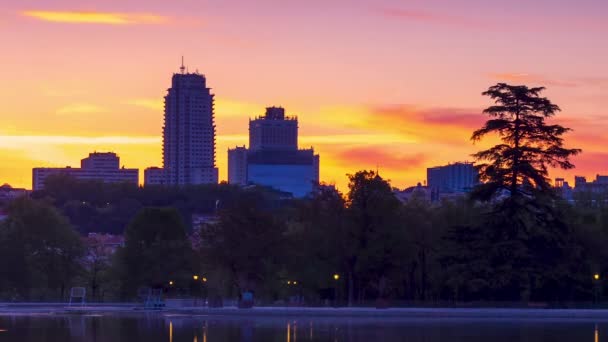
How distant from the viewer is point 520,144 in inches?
3305

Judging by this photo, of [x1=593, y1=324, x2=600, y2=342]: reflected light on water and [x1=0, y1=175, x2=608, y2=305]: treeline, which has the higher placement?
[x1=0, y1=175, x2=608, y2=305]: treeline

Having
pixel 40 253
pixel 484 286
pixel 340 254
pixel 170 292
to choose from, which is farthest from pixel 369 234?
pixel 40 253

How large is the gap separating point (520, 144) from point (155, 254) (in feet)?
83.3

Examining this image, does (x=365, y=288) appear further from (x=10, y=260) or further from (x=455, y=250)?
(x=10, y=260)

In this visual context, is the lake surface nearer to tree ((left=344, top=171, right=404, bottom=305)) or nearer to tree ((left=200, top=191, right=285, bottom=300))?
tree ((left=344, top=171, right=404, bottom=305))

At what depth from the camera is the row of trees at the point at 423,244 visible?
264 feet

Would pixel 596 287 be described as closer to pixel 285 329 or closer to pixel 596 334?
pixel 596 334

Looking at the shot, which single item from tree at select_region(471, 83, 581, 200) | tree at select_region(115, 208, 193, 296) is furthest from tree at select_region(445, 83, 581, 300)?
tree at select_region(115, 208, 193, 296)

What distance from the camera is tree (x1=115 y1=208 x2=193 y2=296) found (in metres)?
92.4

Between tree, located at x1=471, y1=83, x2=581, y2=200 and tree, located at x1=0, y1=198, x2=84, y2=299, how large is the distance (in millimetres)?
32049

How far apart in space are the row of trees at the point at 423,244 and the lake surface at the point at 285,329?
361 inches

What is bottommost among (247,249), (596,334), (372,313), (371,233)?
(596,334)

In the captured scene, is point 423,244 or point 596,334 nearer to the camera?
point 596,334

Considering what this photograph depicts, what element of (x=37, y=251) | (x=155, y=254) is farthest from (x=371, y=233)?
(x=37, y=251)
